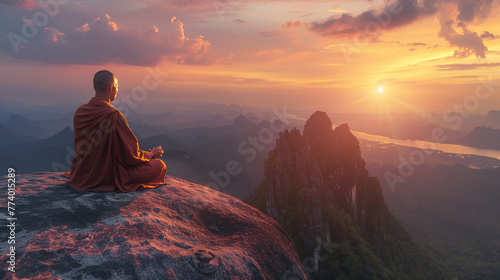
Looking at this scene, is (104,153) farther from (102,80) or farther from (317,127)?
(317,127)

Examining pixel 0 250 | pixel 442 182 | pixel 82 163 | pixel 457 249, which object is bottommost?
pixel 457 249

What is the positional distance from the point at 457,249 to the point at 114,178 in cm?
11823

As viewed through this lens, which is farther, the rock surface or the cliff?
the cliff

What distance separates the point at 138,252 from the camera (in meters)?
4.04

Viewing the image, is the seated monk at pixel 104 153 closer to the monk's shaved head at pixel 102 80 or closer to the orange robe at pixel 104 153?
the orange robe at pixel 104 153

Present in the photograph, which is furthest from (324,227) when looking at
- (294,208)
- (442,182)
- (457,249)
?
(442,182)

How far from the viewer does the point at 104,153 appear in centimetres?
651

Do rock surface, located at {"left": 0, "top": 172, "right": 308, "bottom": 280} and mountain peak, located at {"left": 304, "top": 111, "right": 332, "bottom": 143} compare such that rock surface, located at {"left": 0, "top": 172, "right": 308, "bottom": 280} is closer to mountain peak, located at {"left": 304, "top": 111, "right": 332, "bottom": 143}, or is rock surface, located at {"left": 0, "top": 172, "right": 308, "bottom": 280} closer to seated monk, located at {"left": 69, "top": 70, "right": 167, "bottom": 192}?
seated monk, located at {"left": 69, "top": 70, "right": 167, "bottom": 192}

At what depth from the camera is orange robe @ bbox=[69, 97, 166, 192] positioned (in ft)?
21.0

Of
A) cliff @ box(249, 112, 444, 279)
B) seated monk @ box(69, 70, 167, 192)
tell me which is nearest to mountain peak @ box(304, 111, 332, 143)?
cliff @ box(249, 112, 444, 279)

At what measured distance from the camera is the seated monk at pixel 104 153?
639cm

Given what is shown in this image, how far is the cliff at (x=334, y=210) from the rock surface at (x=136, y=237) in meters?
43.6

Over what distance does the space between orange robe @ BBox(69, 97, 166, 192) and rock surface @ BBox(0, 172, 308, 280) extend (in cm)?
42

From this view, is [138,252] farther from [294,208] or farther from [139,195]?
[294,208]
